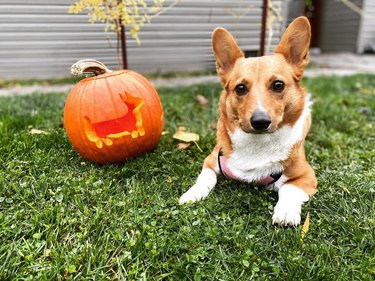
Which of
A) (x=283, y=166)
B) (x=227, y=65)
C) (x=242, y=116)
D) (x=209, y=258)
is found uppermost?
(x=227, y=65)

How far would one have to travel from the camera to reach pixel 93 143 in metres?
2.50

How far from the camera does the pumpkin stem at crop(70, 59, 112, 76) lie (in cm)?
260

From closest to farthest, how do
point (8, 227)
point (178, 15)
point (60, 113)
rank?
1. point (8, 227)
2. point (60, 113)
3. point (178, 15)

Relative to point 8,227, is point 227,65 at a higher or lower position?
higher

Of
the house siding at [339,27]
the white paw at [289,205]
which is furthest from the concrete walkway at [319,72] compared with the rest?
the white paw at [289,205]

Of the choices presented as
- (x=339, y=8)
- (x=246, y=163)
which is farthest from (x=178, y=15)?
(x=339, y=8)

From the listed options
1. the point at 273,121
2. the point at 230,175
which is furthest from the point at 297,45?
the point at 230,175

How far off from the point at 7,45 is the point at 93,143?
3.95 metres

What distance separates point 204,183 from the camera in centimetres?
233

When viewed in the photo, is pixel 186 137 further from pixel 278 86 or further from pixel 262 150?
pixel 278 86

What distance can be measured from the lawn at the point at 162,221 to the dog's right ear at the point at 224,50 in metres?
0.76

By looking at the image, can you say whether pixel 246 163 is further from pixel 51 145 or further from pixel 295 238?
pixel 51 145

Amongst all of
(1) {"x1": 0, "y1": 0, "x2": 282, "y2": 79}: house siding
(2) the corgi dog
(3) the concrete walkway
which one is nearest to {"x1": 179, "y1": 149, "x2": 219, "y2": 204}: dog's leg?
(2) the corgi dog

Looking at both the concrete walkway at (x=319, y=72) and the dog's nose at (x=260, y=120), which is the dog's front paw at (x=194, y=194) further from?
the concrete walkway at (x=319, y=72)
